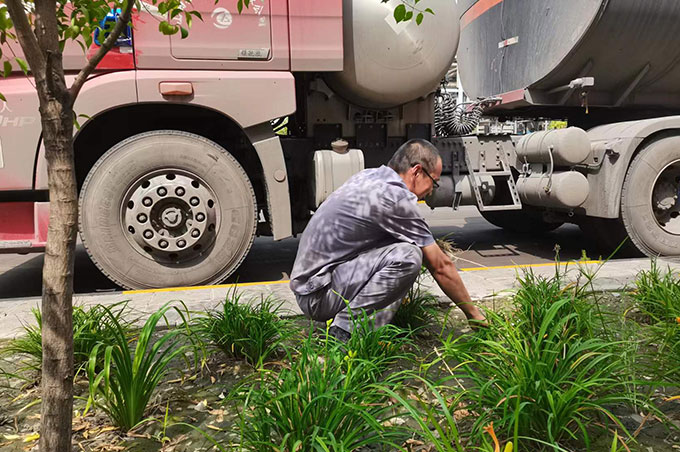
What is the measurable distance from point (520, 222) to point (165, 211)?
189 inches

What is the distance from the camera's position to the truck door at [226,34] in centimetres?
373

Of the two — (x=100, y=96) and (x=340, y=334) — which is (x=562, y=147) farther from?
(x=100, y=96)

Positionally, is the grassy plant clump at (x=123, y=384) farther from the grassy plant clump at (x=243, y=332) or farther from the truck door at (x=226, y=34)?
the truck door at (x=226, y=34)

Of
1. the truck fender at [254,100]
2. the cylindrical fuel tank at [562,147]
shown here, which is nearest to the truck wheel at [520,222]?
the cylindrical fuel tank at [562,147]

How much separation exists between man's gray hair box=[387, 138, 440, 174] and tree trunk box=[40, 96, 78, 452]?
1649 millimetres

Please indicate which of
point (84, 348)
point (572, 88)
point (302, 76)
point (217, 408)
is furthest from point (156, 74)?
point (572, 88)

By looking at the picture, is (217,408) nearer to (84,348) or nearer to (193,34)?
(84,348)

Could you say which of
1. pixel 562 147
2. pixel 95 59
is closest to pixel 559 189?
pixel 562 147

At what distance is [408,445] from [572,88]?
178 inches

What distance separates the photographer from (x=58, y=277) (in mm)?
1378

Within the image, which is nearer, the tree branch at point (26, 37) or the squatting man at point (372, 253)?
the tree branch at point (26, 37)

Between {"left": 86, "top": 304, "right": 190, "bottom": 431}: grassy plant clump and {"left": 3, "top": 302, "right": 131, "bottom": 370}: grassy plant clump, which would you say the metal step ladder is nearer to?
{"left": 3, "top": 302, "right": 131, "bottom": 370}: grassy plant clump

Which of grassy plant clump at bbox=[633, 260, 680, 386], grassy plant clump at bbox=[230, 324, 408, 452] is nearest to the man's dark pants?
grassy plant clump at bbox=[230, 324, 408, 452]

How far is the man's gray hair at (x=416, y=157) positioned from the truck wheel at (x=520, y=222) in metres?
4.24
